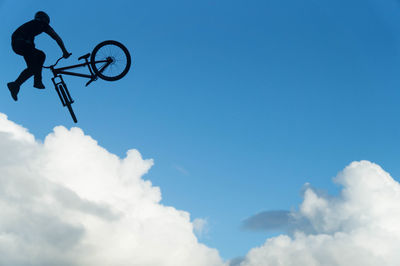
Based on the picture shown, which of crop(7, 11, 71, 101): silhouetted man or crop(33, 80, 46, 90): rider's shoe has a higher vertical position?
crop(7, 11, 71, 101): silhouetted man

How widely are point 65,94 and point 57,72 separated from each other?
1.15 metres

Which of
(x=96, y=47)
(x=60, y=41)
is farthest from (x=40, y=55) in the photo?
(x=96, y=47)

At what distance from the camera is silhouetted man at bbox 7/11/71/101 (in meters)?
15.9

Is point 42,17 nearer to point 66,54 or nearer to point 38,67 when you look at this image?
point 66,54

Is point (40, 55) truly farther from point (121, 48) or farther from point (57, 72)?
point (121, 48)

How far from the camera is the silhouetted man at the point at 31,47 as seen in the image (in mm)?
15891

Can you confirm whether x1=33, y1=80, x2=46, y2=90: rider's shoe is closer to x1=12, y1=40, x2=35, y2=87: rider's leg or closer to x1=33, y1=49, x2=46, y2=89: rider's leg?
x1=33, y1=49, x2=46, y2=89: rider's leg

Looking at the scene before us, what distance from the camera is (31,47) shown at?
1605 cm

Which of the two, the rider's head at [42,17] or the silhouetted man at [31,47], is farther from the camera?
the rider's head at [42,17]

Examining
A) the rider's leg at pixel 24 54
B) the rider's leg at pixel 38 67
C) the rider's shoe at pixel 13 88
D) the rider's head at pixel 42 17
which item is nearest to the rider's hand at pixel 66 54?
the rider's leg at pixel 38 67

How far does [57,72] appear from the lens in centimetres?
1752

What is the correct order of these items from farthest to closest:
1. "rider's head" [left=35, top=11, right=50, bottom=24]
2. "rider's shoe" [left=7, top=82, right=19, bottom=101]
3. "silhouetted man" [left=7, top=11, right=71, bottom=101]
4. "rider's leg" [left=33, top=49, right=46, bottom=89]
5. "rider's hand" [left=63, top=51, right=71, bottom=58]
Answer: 1. "rider's hand" [left=63, top=51, right=71, bottom=58]
2. "rider's shoe" [left=7, top=82, right=19, bottom=101]
3. "rider's leg" [left=33, top=49, right=46, bottom=89]
4. "rider's head" [left=35, top=11, right=50, bottom=24]
5. "silhouetted man" [left=7, top=11, right=71, bottom=101]

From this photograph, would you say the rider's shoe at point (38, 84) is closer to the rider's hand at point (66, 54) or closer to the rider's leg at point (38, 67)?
the rider's leg at point (38, 67)

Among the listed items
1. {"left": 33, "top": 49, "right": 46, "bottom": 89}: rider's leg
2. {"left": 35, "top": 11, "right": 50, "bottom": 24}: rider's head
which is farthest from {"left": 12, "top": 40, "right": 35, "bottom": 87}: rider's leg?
{"left": 35, "top": 11, "right": 50, "bottom": 24}: rider's head
